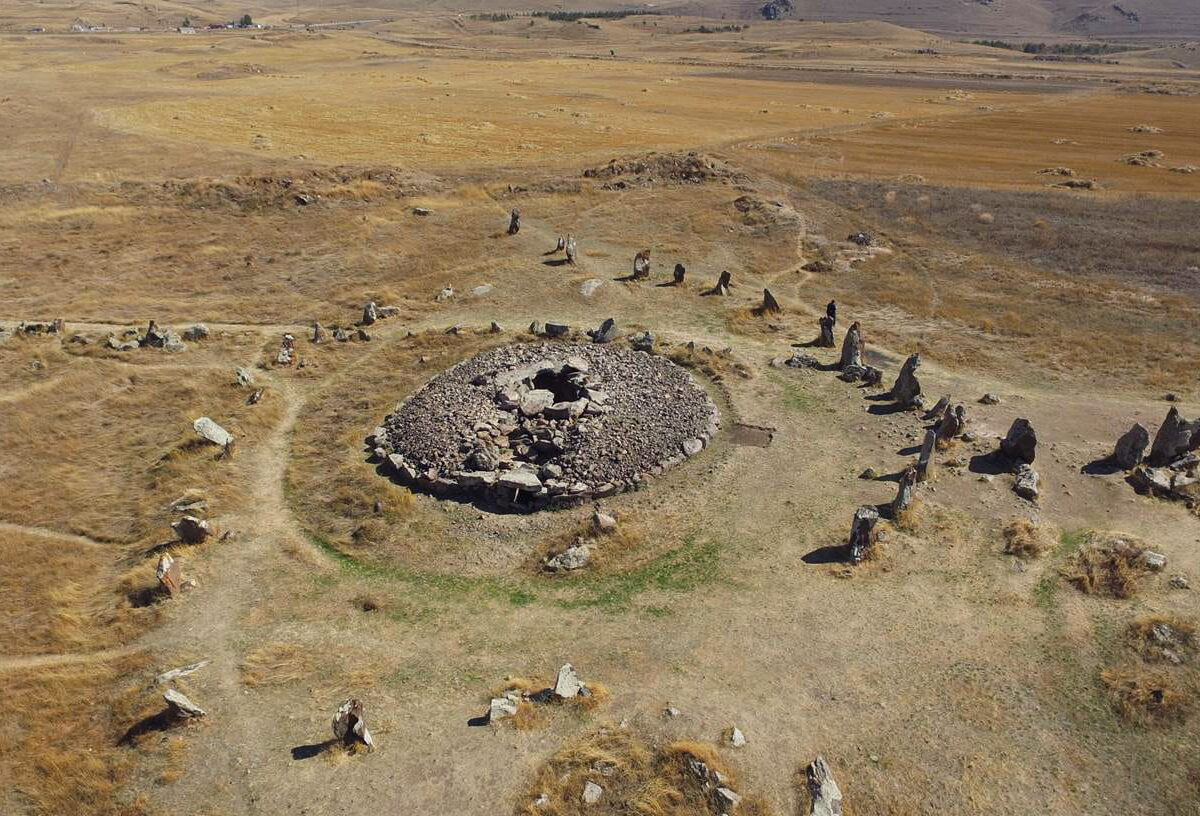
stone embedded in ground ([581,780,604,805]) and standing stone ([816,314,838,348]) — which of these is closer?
stone embedded in ground ([581,780,604,805])

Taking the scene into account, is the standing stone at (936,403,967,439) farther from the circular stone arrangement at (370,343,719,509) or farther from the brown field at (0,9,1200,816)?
the circular stone arrangement at (370,343,719,509)

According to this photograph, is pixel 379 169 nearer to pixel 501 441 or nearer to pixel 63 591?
pixel 501 441

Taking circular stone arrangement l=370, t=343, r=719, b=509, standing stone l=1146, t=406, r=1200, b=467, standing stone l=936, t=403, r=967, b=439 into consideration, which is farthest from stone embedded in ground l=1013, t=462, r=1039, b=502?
circular stone arrangement l=370, t=343, r=719, b=509

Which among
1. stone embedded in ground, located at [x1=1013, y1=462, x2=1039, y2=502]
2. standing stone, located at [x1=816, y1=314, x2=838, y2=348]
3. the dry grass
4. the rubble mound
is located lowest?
the dry grass

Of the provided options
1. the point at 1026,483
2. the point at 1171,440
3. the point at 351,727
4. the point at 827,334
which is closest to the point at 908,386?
the point at 1026,483

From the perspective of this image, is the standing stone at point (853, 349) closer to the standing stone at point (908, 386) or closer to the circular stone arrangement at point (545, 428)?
the standing stone at point (908, 386)

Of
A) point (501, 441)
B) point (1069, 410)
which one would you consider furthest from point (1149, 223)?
point (501, 441)

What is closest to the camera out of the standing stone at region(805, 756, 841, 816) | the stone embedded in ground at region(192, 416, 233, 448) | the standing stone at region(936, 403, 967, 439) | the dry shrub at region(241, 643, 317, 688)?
the standing stone at region(805, 756, 841, 816)

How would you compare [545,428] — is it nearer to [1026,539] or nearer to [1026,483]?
[1026,539]
